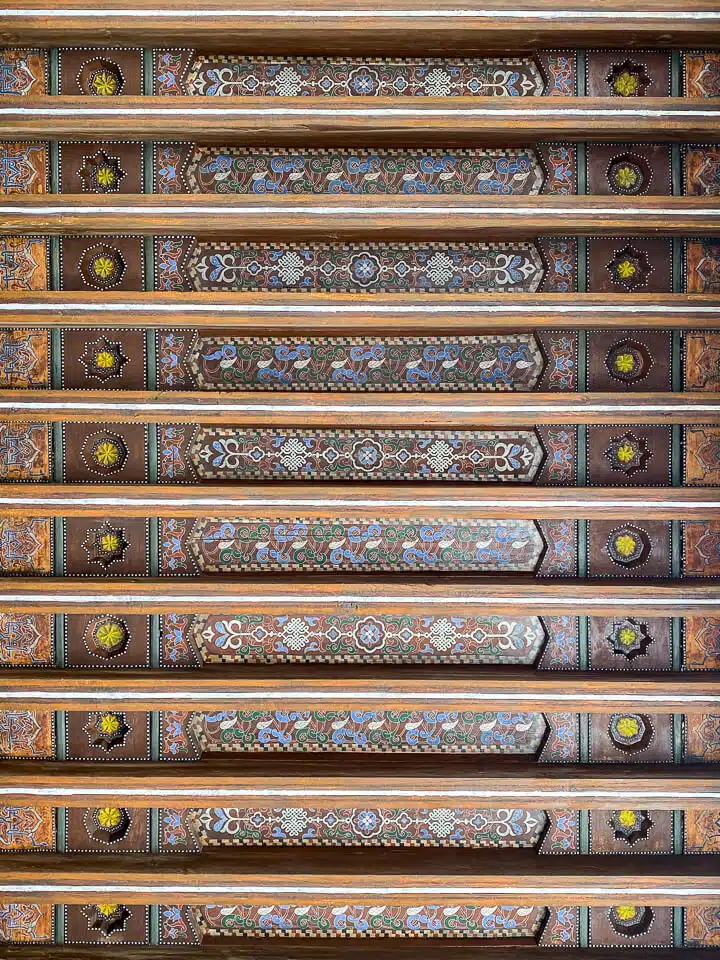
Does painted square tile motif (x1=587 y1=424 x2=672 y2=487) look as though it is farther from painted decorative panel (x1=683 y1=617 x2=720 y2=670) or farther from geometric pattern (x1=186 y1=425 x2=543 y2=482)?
painted decorative panel (x1=683 y1=617 x2=720 y2=670)

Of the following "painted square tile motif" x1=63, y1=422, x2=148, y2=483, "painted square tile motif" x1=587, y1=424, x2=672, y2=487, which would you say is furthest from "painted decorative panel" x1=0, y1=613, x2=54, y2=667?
"painted square tile motif" x1=587, y1=424, x2=672, y2=487

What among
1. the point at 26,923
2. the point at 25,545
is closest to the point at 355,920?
the point at 26,923

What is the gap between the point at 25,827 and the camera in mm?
4832

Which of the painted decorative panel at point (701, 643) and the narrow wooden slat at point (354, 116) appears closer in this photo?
the narrow wooden slat at point (354, 116)

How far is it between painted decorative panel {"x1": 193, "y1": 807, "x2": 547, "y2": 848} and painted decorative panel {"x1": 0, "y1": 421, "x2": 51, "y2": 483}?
2.38 metres

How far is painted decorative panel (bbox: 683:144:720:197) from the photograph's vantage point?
473 centimetres

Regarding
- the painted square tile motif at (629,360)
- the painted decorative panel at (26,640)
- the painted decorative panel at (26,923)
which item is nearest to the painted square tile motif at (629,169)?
the painted square tile motif at (629,360)

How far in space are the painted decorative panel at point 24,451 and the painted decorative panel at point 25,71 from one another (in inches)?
78.7

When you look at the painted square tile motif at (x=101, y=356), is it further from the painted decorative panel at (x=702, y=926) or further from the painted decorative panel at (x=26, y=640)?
the painted decorative panel at (x=702, y=926)

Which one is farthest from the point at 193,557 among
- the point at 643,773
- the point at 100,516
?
the point at 643,773

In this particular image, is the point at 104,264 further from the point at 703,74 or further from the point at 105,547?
the point at 703,74

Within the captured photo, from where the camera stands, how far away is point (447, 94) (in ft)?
15.3

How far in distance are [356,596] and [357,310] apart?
1.72 m

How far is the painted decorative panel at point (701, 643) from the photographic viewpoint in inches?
193
